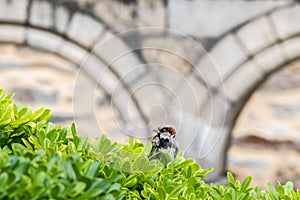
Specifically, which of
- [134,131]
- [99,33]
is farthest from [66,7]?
[134,131]

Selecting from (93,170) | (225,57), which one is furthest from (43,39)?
(93,170)

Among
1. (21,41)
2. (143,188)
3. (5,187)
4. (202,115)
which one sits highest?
(21,41)

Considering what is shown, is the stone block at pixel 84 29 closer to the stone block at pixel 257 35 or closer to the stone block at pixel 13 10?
the stone block at pixel 13 10

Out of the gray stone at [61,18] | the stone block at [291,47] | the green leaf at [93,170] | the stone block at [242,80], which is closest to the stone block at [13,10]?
the gray stone at [61,18]

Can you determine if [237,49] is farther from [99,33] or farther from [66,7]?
[66,7]

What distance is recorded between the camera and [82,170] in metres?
1.05

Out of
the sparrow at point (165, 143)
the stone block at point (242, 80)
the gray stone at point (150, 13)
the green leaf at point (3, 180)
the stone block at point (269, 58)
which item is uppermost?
the gray stone at point (150, 13)

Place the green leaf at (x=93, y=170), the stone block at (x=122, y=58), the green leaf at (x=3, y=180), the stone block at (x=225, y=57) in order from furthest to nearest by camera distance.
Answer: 1. the stone block at (x=225, y=57)
2. the stone block at (x=122, y=58)
3. the green leaf at (x=93, y=170)
4. the green leaf at (x=3, y=180)

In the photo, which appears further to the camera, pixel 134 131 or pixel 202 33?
pixel 202 33

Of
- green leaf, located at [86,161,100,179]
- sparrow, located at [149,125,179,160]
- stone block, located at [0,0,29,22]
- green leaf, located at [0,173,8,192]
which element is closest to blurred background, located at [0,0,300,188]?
stone block, located at [0,0,29,22]

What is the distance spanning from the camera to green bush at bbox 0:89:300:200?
3.18 feet

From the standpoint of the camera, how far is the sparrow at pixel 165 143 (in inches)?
54.6

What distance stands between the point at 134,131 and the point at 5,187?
18.8 inches

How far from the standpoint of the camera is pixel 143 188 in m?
1.24
